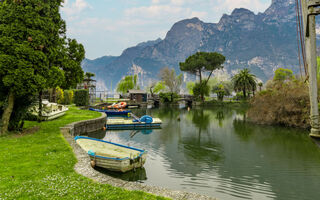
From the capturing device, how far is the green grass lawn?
618 cm

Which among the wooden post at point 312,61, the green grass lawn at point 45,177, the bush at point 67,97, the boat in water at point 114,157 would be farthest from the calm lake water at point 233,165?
the bush at point 67,97

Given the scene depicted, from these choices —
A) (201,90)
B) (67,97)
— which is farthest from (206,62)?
(67,97)

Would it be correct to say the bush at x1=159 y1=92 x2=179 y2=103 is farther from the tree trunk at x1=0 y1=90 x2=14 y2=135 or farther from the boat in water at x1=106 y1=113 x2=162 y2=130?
the tree trunk at x1=0 y1=90 x2=14 y2=135

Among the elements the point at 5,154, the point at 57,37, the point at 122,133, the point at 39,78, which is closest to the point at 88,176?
the point at 5,154

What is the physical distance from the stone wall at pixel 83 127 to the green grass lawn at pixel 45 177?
5007 mm

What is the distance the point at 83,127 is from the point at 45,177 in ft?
45.6

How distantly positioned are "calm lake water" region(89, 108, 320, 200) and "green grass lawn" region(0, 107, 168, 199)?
11.6ft

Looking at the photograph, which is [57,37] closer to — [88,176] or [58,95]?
[88,176]

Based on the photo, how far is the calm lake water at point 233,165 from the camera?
1014 cm

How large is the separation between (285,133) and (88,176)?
75.8ft

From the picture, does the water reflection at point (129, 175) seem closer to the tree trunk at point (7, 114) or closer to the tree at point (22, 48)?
the tree at point (22, 48)

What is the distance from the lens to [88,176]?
7.80m

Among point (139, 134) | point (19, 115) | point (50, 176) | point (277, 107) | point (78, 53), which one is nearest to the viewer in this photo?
point (50, 176)

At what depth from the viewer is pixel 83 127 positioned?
20781 millimetres
